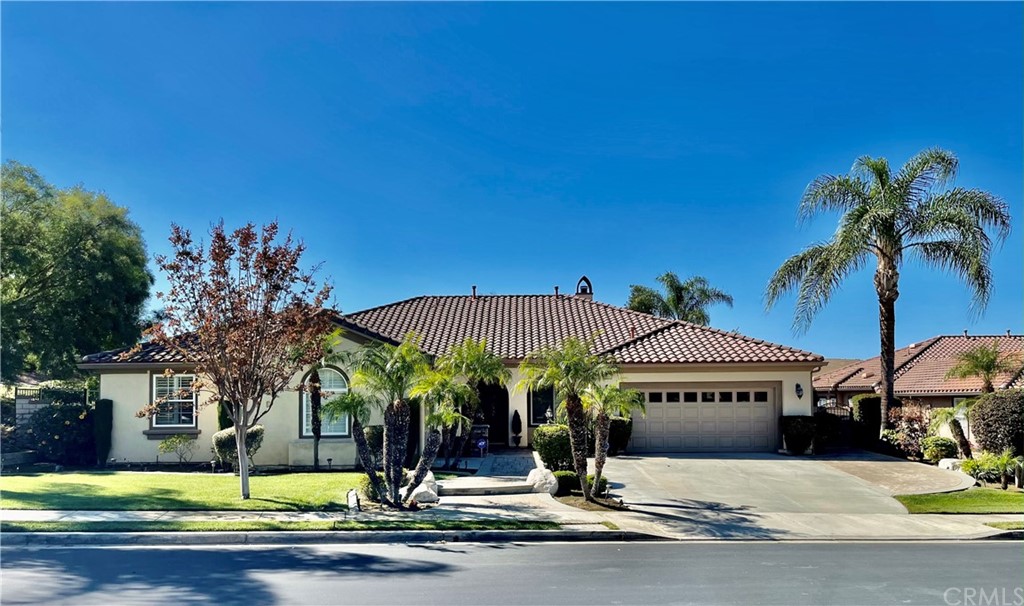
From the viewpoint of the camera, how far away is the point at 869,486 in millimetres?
17797

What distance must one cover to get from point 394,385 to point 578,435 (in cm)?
365

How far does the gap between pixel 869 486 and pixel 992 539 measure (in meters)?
5.20

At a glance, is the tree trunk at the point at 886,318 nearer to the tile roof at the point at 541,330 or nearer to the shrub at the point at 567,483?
the tile roof at the point at 541,330

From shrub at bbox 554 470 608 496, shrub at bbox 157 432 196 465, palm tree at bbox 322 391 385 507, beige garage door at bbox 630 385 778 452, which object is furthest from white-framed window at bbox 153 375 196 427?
beige garage door at bbox 630 385 778 452

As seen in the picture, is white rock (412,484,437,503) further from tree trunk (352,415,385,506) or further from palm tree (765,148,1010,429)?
palm tree (765,148,1010,429)

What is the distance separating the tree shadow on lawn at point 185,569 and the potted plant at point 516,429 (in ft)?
47.2

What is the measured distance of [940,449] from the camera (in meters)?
22.0

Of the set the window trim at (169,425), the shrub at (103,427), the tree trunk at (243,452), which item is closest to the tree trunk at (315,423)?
the window trim at (169,425)

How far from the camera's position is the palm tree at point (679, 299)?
1721 inches

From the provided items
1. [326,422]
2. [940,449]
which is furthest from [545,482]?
[940,449]

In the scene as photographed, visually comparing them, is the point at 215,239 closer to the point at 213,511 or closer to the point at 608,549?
the point at 213,511

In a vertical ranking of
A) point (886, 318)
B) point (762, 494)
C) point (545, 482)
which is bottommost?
point (762, 494)

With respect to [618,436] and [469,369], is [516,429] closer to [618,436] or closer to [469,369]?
[618,436]

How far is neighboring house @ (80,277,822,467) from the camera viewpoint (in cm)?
2116
